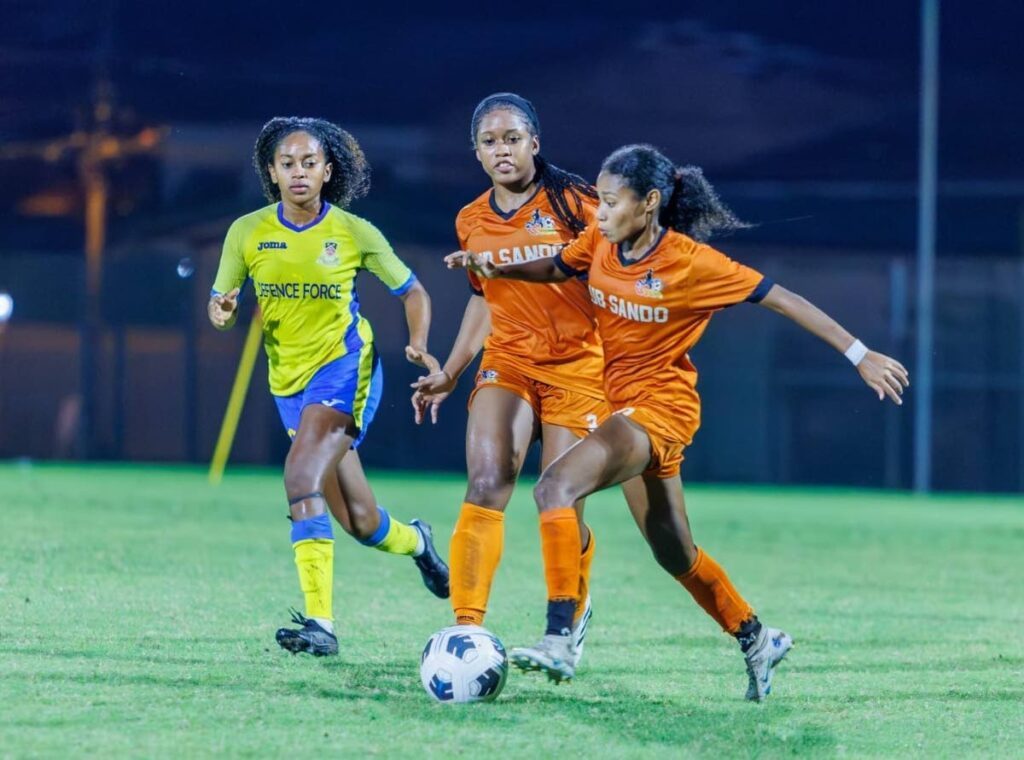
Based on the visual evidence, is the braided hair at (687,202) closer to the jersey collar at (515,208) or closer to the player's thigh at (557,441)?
the jersey collar at (515,208)

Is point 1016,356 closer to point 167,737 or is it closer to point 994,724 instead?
point 994,724

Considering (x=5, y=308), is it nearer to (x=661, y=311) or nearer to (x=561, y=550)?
(x=661, y=311)

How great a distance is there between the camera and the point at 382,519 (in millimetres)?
7145

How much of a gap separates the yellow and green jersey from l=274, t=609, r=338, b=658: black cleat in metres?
1.04

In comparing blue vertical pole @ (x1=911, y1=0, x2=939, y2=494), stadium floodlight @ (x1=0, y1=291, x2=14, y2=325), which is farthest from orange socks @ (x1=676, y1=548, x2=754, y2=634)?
stadium floodlight @ (x1=0, y1=291, x2=14, y2=325)

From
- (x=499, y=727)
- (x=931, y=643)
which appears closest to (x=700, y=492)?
(x=931, y=643)

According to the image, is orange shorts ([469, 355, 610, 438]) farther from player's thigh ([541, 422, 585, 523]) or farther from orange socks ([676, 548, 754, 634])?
orange socks ([676, 548, 754, 634])

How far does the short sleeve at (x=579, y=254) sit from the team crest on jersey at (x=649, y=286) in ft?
1.08

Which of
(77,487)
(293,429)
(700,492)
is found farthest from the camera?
(700,492)

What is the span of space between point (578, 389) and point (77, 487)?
9.69 meters

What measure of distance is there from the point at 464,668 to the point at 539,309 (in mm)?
1643

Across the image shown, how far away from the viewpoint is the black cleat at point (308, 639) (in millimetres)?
5922

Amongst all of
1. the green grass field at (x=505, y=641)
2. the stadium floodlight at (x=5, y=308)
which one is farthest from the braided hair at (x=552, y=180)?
the stadium floodlight at (x=5, y=308)

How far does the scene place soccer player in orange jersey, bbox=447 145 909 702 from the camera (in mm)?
5344
